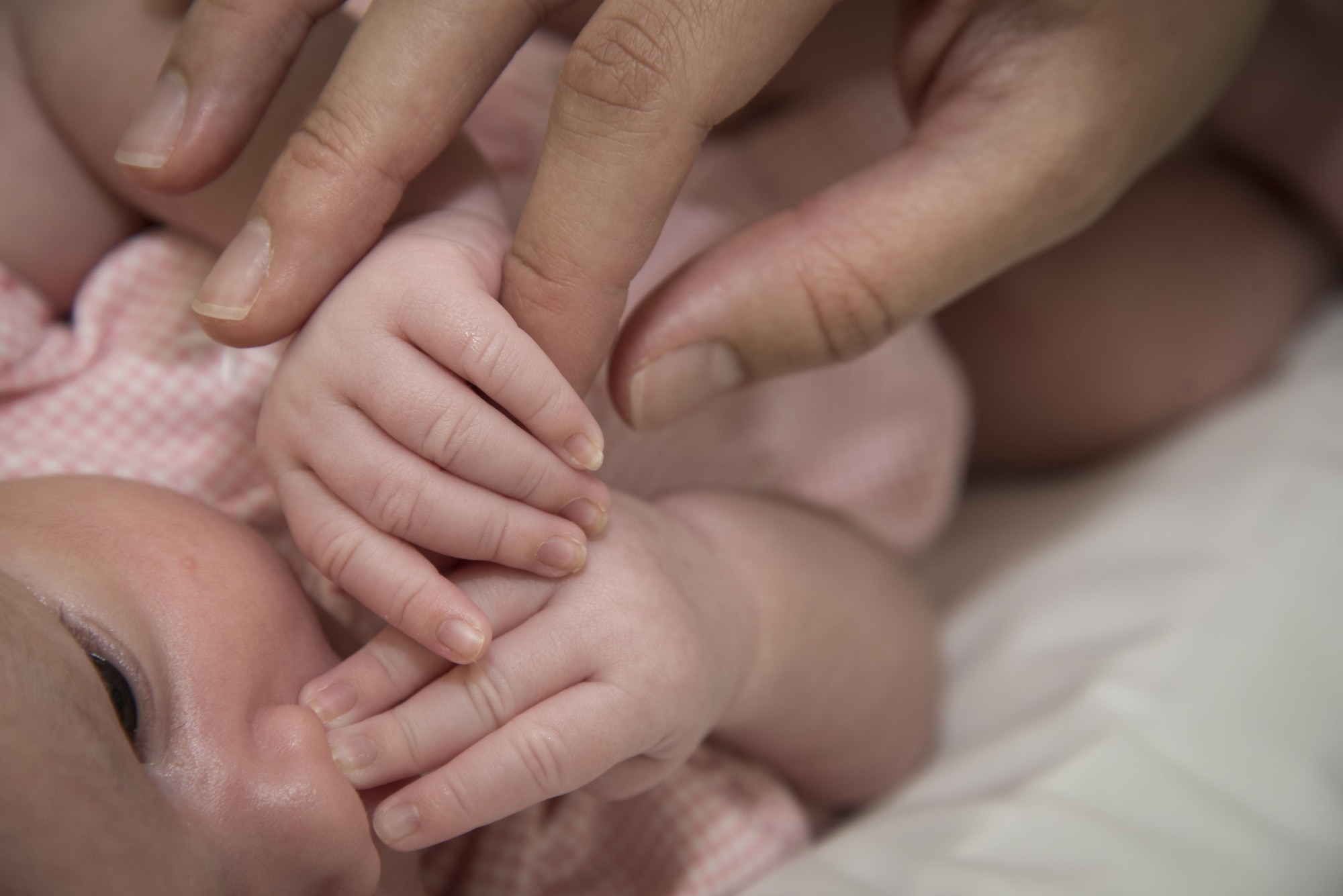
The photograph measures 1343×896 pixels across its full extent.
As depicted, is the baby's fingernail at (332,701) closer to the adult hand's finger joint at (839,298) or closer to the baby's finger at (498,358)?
the baby's finger at (498,358)

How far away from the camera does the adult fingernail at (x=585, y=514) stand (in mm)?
631

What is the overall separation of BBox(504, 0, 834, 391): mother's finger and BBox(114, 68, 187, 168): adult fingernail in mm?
266

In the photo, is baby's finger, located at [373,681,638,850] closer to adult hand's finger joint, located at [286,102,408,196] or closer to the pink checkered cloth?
the pink checkered cloth

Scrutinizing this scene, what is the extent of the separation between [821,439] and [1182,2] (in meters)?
0.58

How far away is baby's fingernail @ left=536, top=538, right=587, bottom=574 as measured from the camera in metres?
0.61

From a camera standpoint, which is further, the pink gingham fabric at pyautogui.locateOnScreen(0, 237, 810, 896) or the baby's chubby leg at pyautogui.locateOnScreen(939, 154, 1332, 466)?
the baby's chubby leg at pyautogui.locateOnScreen(939, 154, 1332, 466)

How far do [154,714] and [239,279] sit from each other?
0.28m

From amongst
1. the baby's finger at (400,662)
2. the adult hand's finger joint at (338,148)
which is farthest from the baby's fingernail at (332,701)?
the adult hand's finger joint at (338,148)

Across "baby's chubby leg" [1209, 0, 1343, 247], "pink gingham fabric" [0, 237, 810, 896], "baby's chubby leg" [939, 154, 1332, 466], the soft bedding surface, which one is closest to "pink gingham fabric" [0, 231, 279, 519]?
"pink gingham fabric" [0, 237, 810, 896]

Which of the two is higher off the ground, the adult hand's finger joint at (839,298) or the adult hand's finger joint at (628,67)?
the adult hand's finger joint at (628,67)

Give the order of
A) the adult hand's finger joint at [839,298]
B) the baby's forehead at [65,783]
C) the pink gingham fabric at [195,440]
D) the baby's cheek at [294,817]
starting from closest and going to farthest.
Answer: the baby's forehead at [65,783]
the baby's cheek at [294,817]
the adult hand's finger joint at [839,298]
the pink gingham fabric at [195,440]

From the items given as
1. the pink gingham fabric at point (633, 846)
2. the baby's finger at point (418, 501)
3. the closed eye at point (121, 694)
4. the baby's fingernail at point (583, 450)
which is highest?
the baby's fingernail at point (583, 450)

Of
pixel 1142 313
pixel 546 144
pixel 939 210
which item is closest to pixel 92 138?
pixel 546 144

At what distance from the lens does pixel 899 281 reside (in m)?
0.70
